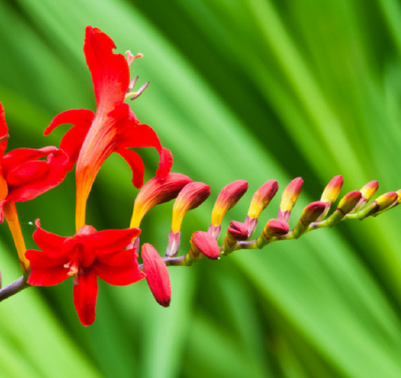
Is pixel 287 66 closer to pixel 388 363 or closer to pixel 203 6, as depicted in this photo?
pixel 203 6

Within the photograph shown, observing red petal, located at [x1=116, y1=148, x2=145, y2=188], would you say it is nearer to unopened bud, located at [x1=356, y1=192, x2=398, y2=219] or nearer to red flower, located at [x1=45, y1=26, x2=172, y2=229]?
red flower, located at [x1=45, y1=26, x2=172, y2=229]

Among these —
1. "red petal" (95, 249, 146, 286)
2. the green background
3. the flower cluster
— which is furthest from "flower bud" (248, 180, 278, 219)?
the green background

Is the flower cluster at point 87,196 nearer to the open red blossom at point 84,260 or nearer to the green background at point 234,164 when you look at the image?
the open red blossom at point 84,260

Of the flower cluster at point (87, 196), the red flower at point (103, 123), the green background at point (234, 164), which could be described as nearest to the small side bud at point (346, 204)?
the flower cluster at point (87, 196)

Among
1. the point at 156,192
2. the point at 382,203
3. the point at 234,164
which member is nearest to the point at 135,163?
the point at 156,192

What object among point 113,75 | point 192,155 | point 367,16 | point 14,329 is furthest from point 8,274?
point 367,16

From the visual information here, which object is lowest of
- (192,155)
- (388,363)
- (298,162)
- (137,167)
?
(388,363)
